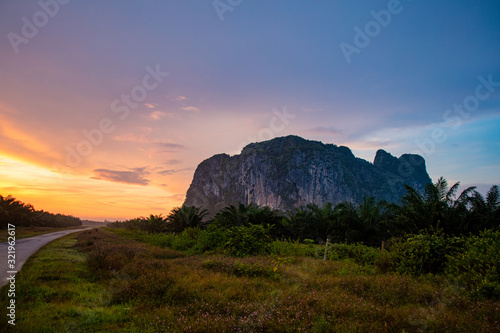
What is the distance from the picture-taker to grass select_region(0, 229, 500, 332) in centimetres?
488

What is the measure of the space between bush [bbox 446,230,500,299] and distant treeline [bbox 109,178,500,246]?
344 cm

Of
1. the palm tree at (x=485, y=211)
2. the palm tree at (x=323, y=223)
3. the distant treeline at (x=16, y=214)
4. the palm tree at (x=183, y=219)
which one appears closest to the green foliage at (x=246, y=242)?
the palm tree at (x=323, y=223)

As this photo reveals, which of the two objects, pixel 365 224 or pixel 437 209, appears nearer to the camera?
pixel 437 209

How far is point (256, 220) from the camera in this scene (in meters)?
23.2

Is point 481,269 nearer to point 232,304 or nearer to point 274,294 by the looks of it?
point 274,294

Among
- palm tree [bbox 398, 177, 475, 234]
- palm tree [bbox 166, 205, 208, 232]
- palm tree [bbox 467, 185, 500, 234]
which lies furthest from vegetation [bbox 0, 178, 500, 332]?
palm tree [bbox 166, 205, 208, 232]

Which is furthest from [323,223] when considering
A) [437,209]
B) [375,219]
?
[437,209]

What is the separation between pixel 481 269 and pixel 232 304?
23.1 ft

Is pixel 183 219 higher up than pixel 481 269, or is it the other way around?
pixel 183 219

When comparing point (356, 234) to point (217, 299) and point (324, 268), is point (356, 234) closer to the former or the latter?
point (324, 268)

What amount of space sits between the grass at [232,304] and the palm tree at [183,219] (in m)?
16.4

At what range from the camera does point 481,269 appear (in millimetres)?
7316

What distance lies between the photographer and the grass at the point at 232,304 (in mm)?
4875

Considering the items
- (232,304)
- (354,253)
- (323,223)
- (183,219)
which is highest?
(183,219)
